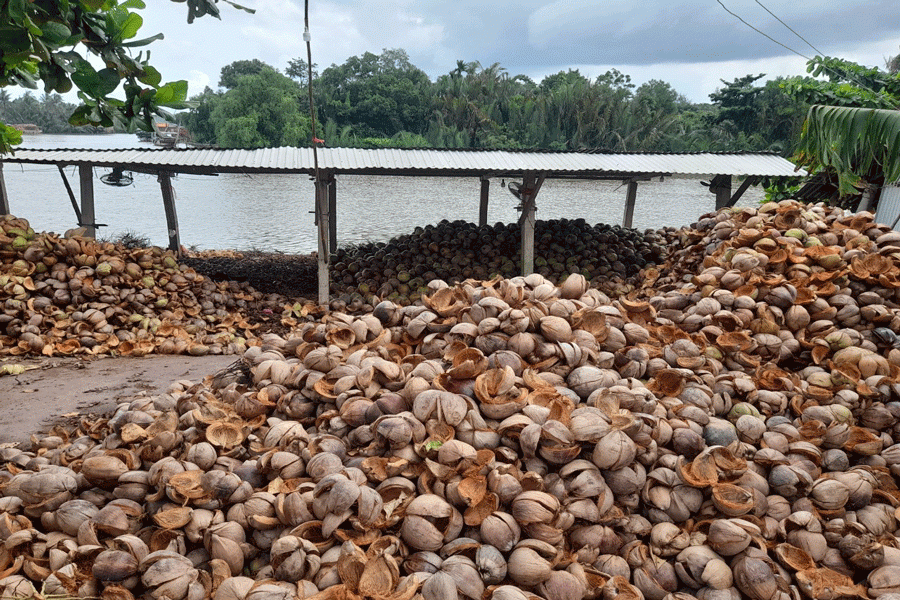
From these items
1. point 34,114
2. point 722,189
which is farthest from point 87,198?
point 34,114

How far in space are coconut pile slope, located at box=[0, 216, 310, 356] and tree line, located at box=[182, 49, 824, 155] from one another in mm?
29618

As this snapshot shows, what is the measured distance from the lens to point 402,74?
52.0 meters

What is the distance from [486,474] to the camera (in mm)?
2236

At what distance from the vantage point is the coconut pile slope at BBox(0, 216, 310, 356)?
650 centimetres

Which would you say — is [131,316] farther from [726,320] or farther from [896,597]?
[896,597]

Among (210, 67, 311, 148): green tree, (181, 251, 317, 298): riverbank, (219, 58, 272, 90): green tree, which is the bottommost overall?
(181, 251, 317, 298): riverbank

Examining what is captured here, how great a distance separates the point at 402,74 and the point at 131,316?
4919cm

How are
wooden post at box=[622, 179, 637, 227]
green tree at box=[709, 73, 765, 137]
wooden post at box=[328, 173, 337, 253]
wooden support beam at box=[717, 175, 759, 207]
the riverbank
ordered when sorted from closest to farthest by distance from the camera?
the riverbank, wooden support beam at box=[717, 175, 759, 207], wooden post at box=[622, 179, 637, 227], wooden post at box=[328, 173, 337, 253], green tree at box=[709, 73, 765, 137]

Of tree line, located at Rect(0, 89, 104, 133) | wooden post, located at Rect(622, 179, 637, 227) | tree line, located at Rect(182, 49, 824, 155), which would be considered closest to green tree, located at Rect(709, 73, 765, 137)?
tree line, located at Rect(182, 49, 824, 155)

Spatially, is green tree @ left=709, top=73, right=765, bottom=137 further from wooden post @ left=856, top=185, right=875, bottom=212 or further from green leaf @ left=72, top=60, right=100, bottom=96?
green leaf @ left=72, top=60, right=100, bottom=96

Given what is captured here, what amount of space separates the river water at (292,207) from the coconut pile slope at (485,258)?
5293 mm

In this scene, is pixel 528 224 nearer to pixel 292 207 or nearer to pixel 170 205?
pixel 170 205

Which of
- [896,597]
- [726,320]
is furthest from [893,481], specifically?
[726,320]

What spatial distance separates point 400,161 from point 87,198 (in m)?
4.92
